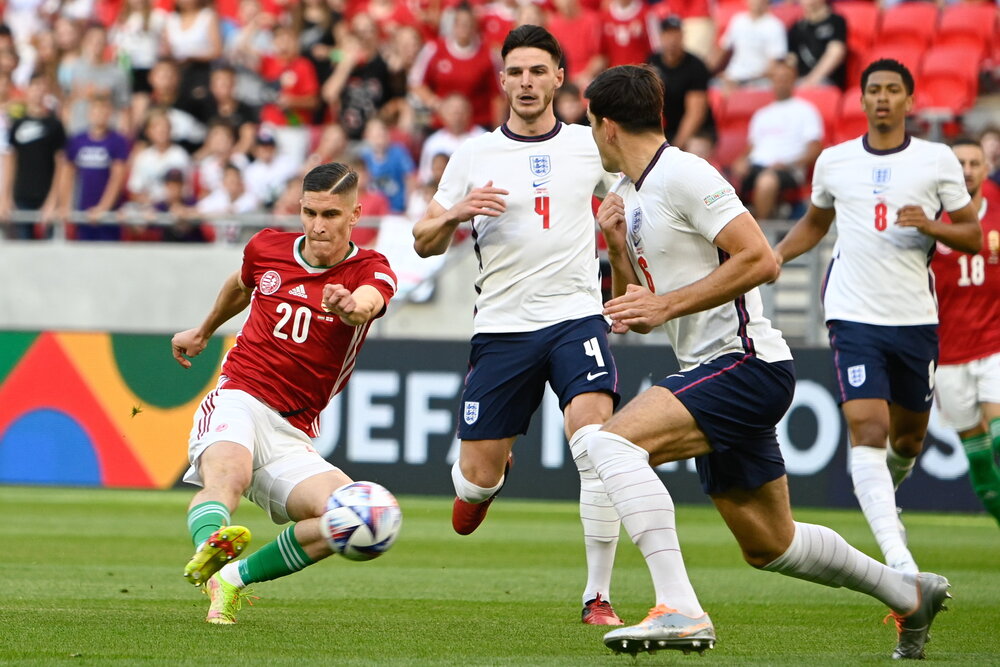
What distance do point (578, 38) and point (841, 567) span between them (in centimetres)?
1253

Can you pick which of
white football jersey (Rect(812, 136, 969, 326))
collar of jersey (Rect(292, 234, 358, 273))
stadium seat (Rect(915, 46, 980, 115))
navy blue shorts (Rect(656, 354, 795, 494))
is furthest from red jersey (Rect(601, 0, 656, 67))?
navy blue shorts (Rect(656, 354, 795, 494))

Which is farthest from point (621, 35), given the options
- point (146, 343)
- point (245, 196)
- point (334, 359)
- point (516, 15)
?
point (334, 359)

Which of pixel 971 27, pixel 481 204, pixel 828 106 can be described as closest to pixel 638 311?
pixel 481 204

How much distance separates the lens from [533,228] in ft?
25.1

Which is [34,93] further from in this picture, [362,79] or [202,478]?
[202,478]

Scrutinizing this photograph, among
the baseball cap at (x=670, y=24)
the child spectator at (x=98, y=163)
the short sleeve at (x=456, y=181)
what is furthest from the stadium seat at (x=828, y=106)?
the short sleeve at (x=456, y=181)

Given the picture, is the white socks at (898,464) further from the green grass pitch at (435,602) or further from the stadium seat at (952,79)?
the stadium seat at (952,79)

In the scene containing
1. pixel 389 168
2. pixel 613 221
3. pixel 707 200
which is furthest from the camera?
pixel 389 168

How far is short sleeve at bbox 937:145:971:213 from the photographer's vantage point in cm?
832

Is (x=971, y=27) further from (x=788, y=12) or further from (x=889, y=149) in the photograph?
(x=889, y=149)

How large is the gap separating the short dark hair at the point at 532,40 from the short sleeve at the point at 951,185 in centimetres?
228

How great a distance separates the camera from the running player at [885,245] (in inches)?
325

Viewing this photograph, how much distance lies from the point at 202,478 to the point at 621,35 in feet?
38.2

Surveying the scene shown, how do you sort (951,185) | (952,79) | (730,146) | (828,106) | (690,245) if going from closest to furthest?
(690,245) → (951,185) → (828,106) → (952,79) → (730,146)
